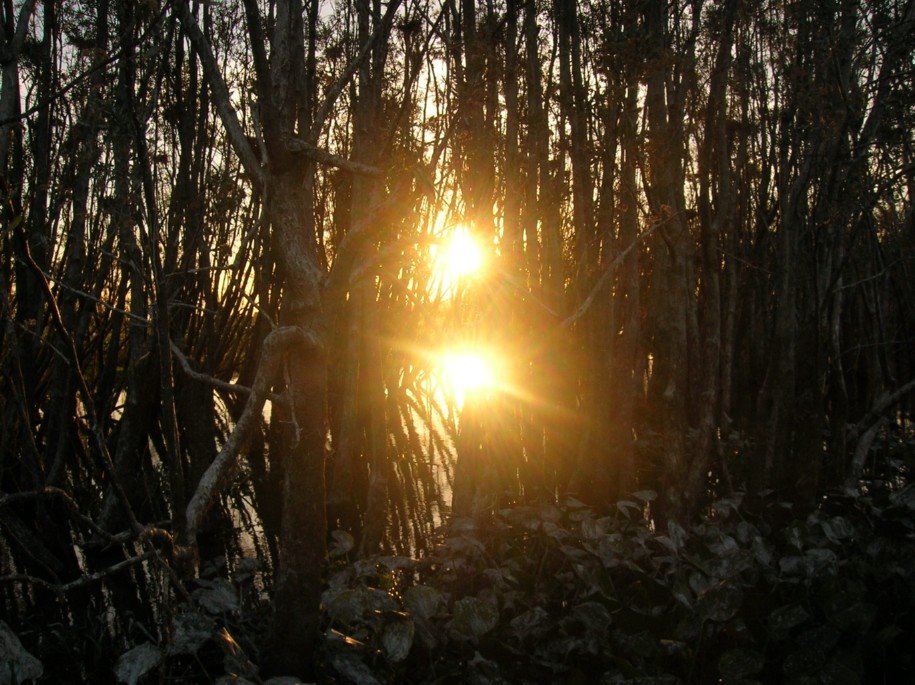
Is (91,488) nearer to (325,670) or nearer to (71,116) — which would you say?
(71,116)

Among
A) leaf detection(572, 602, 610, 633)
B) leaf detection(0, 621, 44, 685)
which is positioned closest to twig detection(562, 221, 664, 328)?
leaf detection(572, 602, 610, 633)

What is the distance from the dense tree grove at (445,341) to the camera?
2207 millimetres

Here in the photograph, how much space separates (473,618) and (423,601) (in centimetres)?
17

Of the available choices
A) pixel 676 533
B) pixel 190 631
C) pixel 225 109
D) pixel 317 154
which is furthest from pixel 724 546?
pixel 225 109

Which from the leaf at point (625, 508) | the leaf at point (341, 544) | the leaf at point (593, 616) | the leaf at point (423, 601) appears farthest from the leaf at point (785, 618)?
the leaf at point (341, 544)

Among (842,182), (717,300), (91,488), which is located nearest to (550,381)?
(717,300)

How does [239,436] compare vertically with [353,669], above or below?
above

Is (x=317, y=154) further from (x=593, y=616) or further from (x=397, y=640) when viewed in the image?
(x=593, y=616)

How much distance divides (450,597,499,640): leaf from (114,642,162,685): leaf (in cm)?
84

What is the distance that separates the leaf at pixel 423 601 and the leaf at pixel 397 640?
9 centimetres

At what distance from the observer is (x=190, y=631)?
6.82 ft

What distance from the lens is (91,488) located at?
215 inches

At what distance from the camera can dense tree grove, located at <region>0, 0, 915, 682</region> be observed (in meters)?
2.21

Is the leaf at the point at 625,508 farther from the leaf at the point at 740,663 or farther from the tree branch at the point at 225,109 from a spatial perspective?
the tree branch at the point at 225,109
